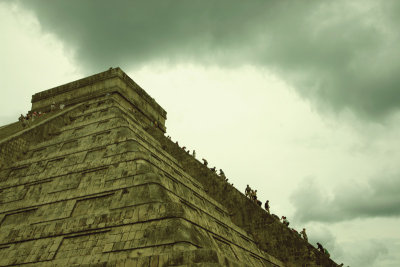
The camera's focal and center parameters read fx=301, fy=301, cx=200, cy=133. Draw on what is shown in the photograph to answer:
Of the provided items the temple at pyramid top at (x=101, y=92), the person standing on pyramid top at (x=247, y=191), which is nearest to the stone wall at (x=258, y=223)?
the person standing on pyramid top at (x=247, y=191)

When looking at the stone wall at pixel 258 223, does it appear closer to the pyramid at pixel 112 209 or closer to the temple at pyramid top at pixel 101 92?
the pyramid at pixel 112 209

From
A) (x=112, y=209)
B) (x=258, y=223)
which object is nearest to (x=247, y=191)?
(x=258, y=223)

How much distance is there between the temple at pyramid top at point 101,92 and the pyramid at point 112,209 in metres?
1.97

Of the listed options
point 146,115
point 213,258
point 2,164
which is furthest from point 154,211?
point 146,115

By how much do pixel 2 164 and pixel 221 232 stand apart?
822 cm

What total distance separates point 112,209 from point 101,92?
1133 cm

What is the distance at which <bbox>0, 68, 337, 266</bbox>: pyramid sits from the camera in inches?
243

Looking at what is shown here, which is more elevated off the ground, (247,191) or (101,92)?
(101,92)

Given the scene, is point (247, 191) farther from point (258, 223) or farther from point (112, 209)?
point (112, 209)

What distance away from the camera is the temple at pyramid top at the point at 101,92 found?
17188 mm

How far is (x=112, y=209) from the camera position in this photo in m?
7.18

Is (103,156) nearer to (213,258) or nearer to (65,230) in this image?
(65,230)

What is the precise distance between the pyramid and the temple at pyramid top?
197 cm

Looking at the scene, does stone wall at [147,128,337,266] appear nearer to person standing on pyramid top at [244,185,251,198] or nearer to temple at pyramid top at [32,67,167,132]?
person standing on pyramid top at [244,185,251,198]
